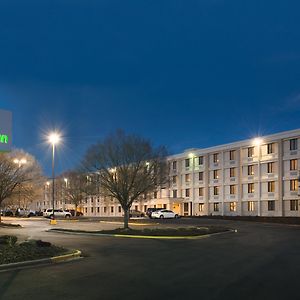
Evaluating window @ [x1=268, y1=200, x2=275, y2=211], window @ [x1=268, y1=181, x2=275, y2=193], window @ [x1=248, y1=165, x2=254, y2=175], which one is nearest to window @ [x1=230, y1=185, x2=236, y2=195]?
window @ [x1=248, y1=165, x2=254, y2=175]

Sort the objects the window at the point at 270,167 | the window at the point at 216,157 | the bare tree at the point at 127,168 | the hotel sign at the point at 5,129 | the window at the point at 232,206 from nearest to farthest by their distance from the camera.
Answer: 1. the hotel sign at the point at 5,129
2. the bare tree at the point at 127,168
3. the window at the point at 270,167
4. the window at the point at 232,206
5. the window at the point at 216,157

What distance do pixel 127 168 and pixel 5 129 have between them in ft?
53.5

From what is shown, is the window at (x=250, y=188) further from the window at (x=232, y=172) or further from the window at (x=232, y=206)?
the window at (x=232, y=206)

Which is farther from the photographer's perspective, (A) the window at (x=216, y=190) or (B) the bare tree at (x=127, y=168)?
(A) the window at (x=216, y=190)

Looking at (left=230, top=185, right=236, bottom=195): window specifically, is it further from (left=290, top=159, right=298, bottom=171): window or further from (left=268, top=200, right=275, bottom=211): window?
(left=290, top=159, right=298, bottom=171): window

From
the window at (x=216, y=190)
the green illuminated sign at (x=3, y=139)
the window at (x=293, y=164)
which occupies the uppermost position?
the window at (x=293, y=164)

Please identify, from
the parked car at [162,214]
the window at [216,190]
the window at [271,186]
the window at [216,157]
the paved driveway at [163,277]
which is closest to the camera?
the paved driveway at [163,277]

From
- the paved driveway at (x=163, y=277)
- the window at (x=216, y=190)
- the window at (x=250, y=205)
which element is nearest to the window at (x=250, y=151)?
the window at (x=250, y=205)

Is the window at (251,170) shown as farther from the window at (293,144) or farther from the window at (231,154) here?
the window at (293,144)

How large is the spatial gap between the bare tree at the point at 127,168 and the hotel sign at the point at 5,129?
15.6 meters

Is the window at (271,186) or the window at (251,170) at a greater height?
the window at (251,170)

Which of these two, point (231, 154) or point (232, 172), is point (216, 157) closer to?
point (231, 154)

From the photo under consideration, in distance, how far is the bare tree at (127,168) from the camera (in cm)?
3047

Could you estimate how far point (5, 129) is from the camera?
594 inches
